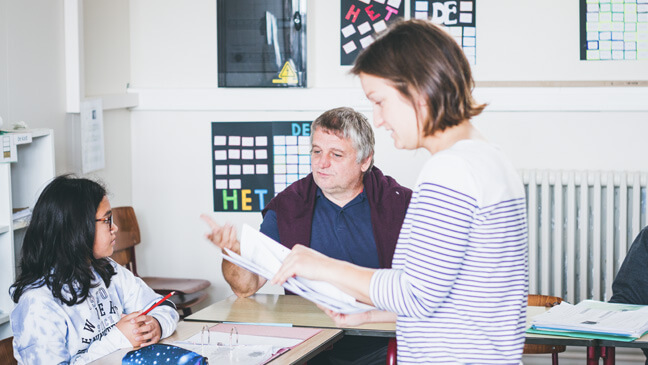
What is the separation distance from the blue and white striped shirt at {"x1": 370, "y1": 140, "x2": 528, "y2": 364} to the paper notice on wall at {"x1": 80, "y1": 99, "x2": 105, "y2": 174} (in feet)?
9.16

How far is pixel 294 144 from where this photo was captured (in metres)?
4.46

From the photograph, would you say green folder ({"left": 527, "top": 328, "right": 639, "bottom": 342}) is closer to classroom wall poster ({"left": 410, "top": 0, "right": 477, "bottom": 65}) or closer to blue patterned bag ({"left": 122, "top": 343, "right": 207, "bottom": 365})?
blue patterned bag ({"left": 122, "top": 343, "right": 207, "bottom": 365})

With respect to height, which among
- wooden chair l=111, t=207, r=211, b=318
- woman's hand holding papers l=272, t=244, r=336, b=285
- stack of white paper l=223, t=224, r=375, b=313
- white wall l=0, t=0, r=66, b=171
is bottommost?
wooden chair l=111, t=207, r=211, b=318

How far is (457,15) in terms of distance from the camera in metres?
4.27

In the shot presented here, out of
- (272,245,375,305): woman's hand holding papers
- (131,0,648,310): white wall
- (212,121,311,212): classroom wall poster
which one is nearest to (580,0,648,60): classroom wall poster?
(131,0,648,310): white wall

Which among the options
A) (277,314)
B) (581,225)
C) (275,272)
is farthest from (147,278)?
(275,272)

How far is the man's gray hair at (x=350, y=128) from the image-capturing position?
2924mm

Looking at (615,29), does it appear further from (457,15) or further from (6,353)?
Answer: (6,353)

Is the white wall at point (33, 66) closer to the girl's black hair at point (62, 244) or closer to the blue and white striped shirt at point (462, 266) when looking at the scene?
the girl's black hair at point (62, 244)

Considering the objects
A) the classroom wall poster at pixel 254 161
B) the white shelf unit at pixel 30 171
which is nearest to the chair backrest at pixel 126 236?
the classroom wall poster at pixel 254 161

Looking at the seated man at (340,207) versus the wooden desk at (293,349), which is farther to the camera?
the seated man at (340,207)

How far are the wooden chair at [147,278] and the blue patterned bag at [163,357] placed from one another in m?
2.07

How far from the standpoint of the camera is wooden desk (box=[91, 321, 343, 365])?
2.11 m

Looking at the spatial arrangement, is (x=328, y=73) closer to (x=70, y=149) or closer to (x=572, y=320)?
(x=70, y=149)
